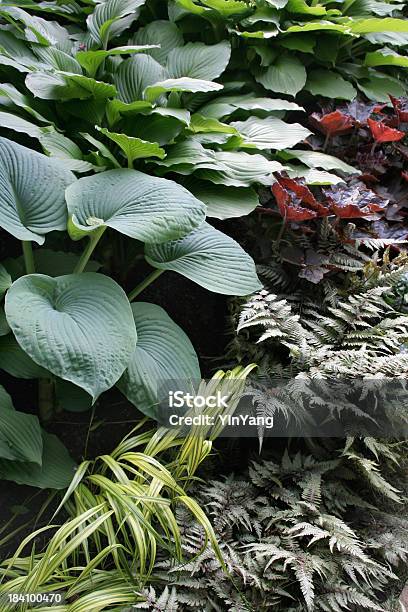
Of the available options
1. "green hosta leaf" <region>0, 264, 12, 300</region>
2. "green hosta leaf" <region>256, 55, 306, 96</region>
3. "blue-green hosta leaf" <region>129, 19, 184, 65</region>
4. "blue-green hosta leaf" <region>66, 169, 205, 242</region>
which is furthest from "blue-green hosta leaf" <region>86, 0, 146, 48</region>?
"green hosta leaf" <region>0, 264, 12, 300</region>

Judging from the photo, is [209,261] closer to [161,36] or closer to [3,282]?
[3,282]

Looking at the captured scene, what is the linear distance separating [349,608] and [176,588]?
36 cm

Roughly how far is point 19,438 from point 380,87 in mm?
2036

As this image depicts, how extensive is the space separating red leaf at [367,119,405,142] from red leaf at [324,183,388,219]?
227 millimetres

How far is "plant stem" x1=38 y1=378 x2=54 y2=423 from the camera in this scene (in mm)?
1577

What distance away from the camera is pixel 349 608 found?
118 cm

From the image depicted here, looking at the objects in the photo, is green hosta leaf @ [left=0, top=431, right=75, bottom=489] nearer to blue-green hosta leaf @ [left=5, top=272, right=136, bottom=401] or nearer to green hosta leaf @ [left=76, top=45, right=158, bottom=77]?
blue-green hosta leaf @ [left=5, top=272, right=136, bottom=401]

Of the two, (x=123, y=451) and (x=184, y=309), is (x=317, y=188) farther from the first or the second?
(x=123, y=451)

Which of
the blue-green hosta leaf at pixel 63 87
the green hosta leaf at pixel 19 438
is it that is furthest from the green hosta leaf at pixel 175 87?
the green hosta leaf at pixel 19 438

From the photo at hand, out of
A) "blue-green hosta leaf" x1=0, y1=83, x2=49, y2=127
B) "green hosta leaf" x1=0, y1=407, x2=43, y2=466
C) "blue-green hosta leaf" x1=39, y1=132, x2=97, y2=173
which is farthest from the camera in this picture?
"blue-green hosta leaf" x1=0, y1=83, x2=49, y2=127

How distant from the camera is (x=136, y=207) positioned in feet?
4.55

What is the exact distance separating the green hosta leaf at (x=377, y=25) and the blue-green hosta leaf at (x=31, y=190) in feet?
5.03

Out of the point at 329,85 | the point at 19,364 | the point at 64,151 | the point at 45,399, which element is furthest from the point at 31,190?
the point at 329,85

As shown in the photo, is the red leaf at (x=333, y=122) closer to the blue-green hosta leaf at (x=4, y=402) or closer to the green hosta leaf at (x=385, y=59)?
the green hosta leaf at (x=385, y=59)
